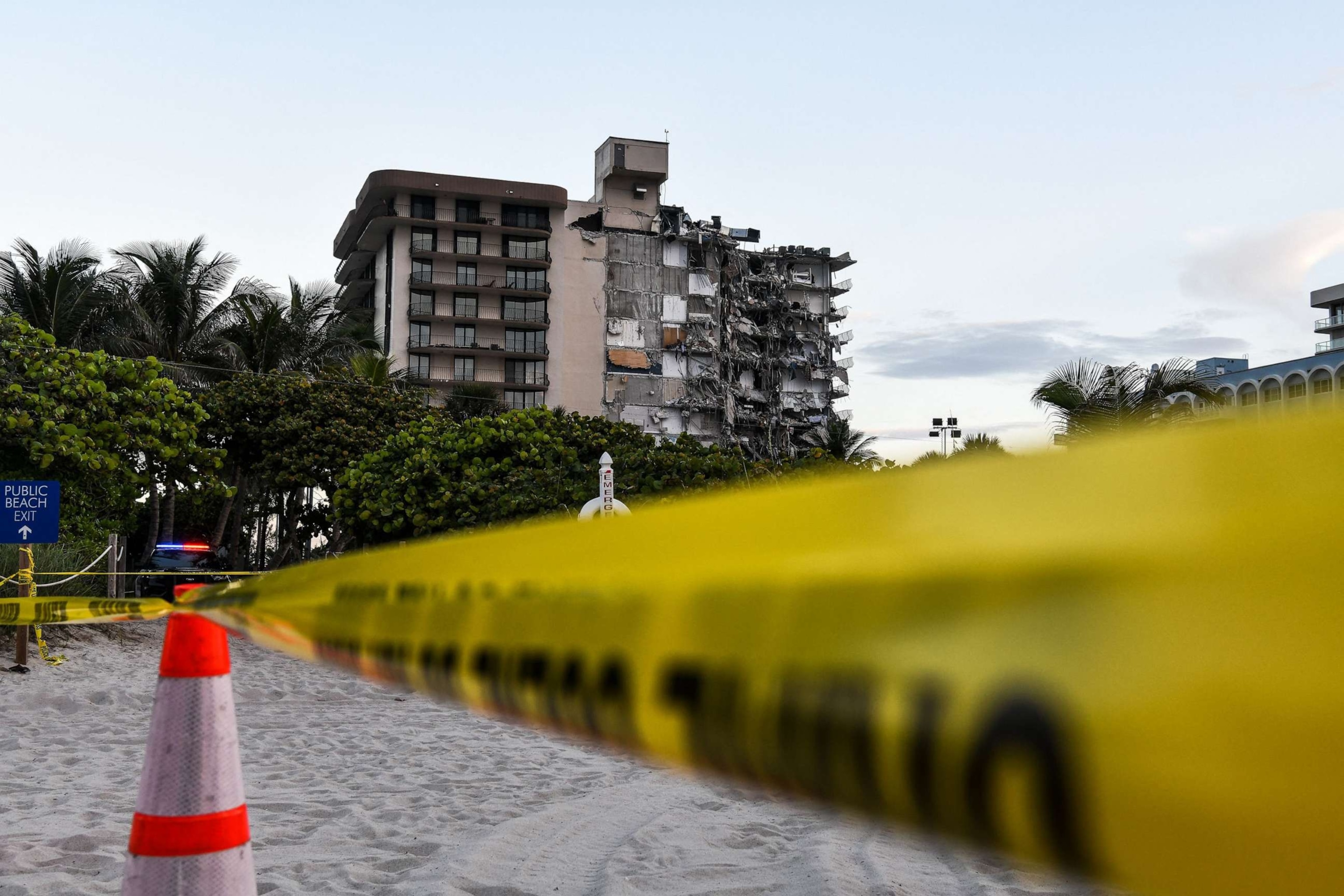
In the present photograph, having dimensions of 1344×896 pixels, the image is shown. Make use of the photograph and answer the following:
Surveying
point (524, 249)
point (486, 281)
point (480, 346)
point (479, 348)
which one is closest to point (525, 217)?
point (524, 249)

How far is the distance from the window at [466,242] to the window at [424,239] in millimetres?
1006

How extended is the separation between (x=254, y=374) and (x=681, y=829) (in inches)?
1044

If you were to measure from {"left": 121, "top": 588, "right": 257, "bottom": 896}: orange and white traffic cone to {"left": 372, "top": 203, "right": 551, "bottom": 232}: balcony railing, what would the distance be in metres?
52.1

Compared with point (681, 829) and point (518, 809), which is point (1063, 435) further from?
point (518, 809)

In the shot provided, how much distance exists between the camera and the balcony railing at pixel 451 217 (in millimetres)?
51562

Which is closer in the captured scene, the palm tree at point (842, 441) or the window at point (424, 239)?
the palm tree at point (842, 441)

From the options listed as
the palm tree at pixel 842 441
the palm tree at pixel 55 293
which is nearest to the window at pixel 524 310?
the palm tree at pixel 842 441

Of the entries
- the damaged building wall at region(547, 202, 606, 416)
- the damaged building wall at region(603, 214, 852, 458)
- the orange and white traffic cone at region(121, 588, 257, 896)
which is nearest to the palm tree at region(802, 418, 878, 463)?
the damaged building wall at region(603, 214, 852, 458)

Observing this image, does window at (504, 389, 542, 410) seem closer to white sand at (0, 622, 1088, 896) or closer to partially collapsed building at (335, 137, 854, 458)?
partially collapsed building at (335, 137, 854, 458)

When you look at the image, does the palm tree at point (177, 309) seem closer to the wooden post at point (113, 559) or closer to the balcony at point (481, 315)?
the wooden post at point (113, 559)

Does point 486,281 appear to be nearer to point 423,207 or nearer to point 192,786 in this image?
point 423,207

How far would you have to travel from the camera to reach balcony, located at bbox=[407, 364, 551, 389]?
51719 mm

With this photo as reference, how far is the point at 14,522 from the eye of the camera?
1056cm

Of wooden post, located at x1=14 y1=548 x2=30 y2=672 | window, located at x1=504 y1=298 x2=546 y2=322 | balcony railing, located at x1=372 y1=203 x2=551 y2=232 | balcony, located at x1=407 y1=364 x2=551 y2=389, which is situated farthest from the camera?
window, located at x1=504 y1=298 x2=546 y2=322
